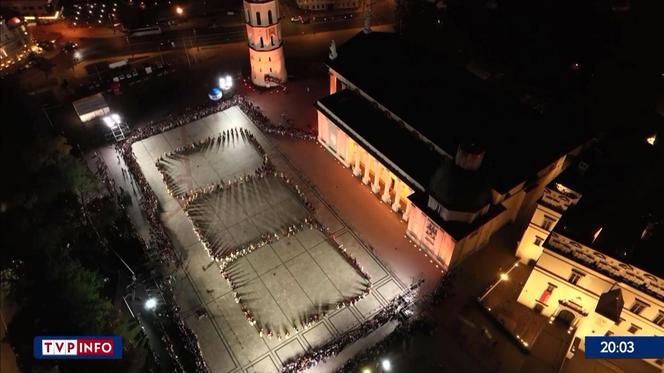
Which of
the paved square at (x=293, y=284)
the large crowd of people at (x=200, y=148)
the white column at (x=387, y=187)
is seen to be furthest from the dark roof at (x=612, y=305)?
the large crowd of people at (x=200, y=148)

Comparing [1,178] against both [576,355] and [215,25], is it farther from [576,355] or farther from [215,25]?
[215,25]

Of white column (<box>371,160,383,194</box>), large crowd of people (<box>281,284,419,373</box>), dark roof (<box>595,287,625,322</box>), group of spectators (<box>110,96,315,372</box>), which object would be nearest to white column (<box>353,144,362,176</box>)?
white column (<box>371,160,383,194</box>)

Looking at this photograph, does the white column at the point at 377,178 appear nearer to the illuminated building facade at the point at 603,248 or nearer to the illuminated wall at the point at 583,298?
the illuminated building facade at the point at 603,248

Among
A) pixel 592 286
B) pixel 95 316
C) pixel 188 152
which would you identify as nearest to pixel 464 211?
pixel 592 286

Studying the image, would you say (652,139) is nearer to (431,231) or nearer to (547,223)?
(547,223)

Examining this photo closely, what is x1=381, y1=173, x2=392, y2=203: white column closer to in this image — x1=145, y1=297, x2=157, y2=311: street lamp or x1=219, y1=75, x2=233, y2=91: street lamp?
x1=145, y1=297, x2=157, y2=311: street lamp

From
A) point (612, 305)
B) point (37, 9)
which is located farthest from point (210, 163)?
point (37, 9)

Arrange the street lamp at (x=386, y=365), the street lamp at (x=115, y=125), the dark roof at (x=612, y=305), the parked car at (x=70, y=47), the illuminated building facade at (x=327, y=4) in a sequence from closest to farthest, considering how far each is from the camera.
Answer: the dark roof at (x=612, y=305)
the street lamp at (x=386, y=365)
the street lamp at (x=115, y=125)
the parked car at (x=70, y=47)
the illuminated building facade at (x=327, y=4)
